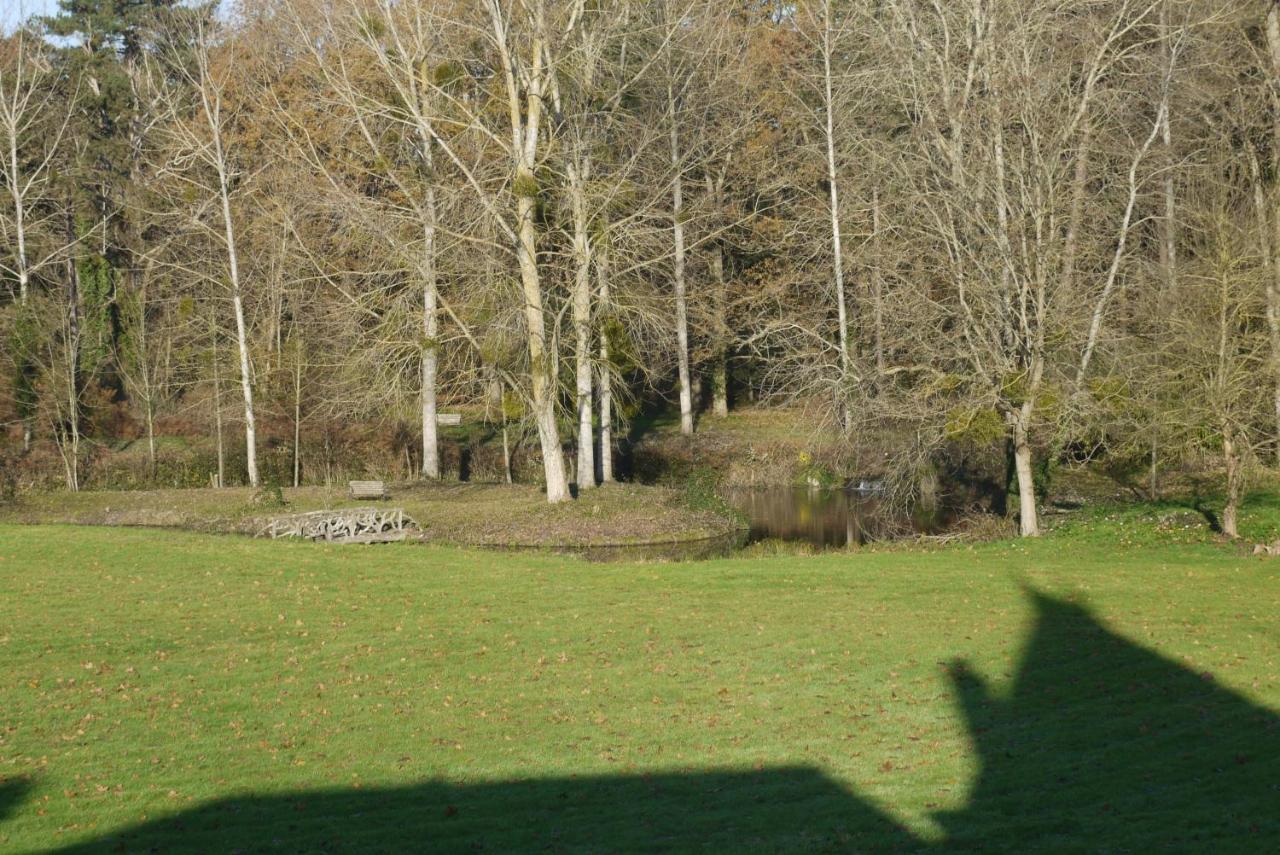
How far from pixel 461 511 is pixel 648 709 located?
20242mm

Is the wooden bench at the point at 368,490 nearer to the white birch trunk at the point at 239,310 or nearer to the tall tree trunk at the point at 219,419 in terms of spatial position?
the white birch trunk at the point at 239,310

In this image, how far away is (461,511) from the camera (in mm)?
33656

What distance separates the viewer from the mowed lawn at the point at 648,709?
10453 mm

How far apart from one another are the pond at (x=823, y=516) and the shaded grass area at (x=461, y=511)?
77.4 inches

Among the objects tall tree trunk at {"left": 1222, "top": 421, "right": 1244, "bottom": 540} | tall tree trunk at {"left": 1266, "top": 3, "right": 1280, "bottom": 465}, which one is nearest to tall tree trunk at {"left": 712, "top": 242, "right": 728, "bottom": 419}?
tall tree trunk at {"left": 1266, "top": 3, "right": 1280, "bottom": 465}

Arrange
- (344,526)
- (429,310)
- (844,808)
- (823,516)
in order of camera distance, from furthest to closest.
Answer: (823,516), (429,310), (344,526), (844,808)

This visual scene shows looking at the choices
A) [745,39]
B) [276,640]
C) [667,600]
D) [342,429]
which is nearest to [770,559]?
[667,600]

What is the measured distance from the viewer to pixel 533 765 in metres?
Answer: 12.1

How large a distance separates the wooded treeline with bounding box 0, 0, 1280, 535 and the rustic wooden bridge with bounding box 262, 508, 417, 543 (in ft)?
14.1

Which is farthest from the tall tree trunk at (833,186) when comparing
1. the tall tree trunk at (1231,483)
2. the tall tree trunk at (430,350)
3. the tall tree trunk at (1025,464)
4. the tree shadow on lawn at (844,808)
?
the tree shadow on lawn at (844,808)

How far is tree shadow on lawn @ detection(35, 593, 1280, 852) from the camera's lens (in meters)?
9.89

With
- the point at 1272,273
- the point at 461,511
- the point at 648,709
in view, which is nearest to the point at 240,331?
the point at 461,511

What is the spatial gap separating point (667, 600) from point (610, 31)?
742 inches

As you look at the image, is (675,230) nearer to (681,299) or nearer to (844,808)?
(681,299)
